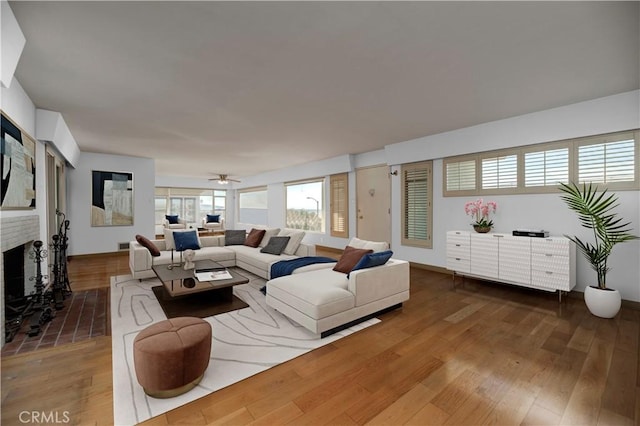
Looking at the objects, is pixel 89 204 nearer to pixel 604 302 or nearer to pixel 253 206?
pixel 253 206

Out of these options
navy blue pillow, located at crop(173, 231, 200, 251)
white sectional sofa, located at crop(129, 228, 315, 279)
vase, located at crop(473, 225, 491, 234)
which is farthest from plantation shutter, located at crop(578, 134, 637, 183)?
navy blue pillow, located at crop(173, 231, 200, 251)

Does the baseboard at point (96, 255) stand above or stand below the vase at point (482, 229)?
below

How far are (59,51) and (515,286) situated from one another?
6.33 m

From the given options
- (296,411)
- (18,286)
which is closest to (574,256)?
(296,411)

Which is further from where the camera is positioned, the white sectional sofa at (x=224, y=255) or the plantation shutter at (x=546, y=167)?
the white sectional sofa at (x=224, y=255)

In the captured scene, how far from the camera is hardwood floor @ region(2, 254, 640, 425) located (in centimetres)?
173

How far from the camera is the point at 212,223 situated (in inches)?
482

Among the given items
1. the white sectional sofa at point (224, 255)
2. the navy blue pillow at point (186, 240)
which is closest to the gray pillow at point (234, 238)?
the white sectional sofa at point (224, 255)

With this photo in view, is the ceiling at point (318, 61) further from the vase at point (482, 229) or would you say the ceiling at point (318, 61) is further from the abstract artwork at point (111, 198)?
the abstract artwork at point (111, 198)

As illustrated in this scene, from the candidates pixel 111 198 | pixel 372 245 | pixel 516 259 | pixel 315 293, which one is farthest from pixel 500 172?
pixel 111 198

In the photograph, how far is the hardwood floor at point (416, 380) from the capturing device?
173 cm

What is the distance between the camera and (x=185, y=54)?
8.14ft

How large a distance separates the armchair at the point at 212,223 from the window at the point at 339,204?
650 centimetres

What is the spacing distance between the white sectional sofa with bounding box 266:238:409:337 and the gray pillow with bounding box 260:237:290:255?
5.72ft
